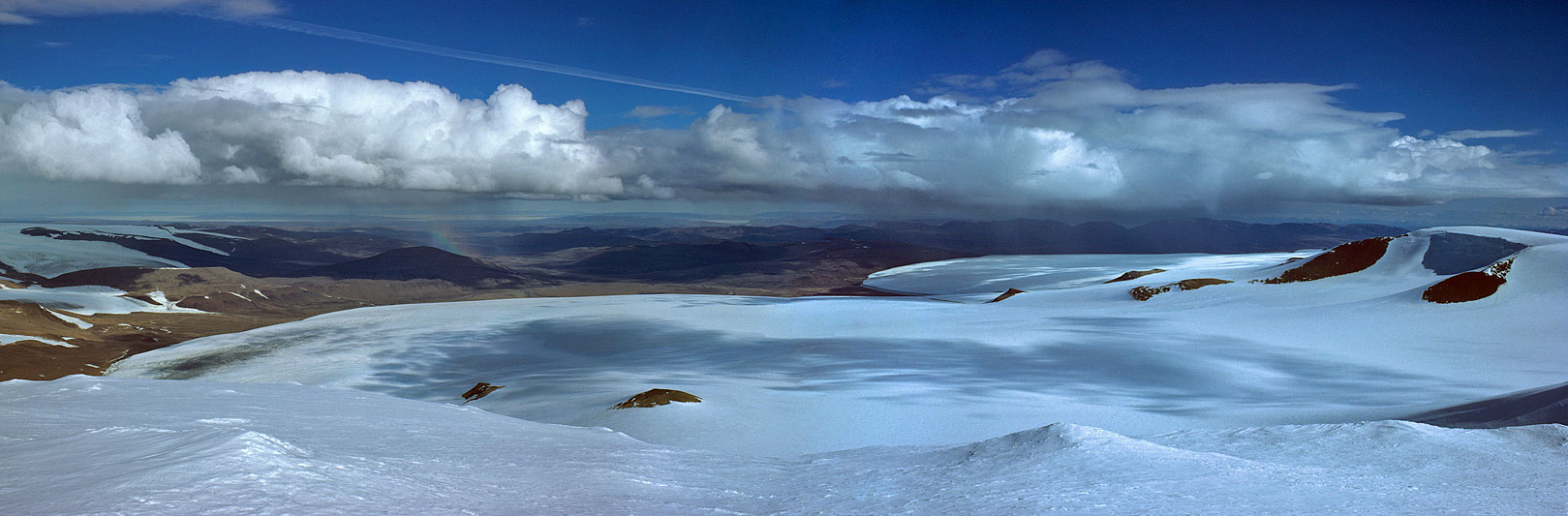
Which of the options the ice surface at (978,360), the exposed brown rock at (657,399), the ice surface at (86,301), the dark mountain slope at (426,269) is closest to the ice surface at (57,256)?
the dark mountain slope at (426,269)

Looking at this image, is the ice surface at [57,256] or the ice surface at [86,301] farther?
the ice surface at [57,256]

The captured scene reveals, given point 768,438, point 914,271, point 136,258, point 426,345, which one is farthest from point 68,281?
point 768,438

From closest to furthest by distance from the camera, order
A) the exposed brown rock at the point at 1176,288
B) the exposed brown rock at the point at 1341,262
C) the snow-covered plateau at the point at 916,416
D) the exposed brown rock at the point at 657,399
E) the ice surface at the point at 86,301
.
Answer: the snow-covered plateau at the point at 916,416
the exposed brown rock at the point at 657,399
the exposed brown rock at the point at 1341,262
the exposed brown rock at the point at 1176,288
the ice surface at the point at 86,301

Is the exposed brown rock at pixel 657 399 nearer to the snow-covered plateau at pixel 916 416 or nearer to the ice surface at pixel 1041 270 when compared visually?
the snow-covered plateau at pixel 916 416

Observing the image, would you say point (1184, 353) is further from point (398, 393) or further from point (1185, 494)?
point (398, 393)

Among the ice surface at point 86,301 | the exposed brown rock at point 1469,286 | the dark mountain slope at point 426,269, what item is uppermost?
the exposed brown rock at point 1469,286

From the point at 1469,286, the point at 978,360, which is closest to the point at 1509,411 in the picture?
the point at 978,360

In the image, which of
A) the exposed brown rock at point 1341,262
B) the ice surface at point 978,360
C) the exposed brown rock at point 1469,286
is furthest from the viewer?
the exposed brown rock at point 1341,262
